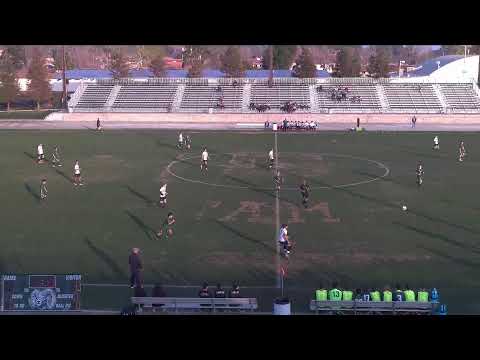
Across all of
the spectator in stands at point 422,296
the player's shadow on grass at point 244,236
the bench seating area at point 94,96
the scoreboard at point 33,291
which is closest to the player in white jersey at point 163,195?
the player's shadow on grass at point 244,236

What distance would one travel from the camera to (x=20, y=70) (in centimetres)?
10512

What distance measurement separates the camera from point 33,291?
1499 cm

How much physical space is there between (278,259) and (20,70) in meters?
97.4

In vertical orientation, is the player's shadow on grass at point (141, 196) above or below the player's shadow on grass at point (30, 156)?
below

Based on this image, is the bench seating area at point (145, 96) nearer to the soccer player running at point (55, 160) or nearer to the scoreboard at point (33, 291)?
the soccer player running at point (55, 160)

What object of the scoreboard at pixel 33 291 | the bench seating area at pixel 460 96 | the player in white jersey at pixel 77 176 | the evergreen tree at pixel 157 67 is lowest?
the scoreboard at pixel 33 291

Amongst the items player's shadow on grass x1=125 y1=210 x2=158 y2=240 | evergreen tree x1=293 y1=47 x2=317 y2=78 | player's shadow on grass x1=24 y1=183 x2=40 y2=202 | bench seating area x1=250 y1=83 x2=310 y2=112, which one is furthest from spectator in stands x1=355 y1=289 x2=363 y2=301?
evergreen tree x1=293 y1=47 x2=317 y2=78

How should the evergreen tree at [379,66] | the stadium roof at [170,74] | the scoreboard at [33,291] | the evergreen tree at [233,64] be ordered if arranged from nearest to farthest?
the scoreboard at [33,291] → the evergreen tree at [379,66] → the evergreen tree at [233,64] → the stadium roof at [170,74]

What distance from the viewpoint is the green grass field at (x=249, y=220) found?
19.6 m

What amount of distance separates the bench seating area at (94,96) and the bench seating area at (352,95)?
27561 mm

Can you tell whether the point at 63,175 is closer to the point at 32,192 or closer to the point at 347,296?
the point at 32,192

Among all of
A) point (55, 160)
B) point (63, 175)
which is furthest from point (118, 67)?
point (63, 175)

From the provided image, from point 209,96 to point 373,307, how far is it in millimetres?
58694
